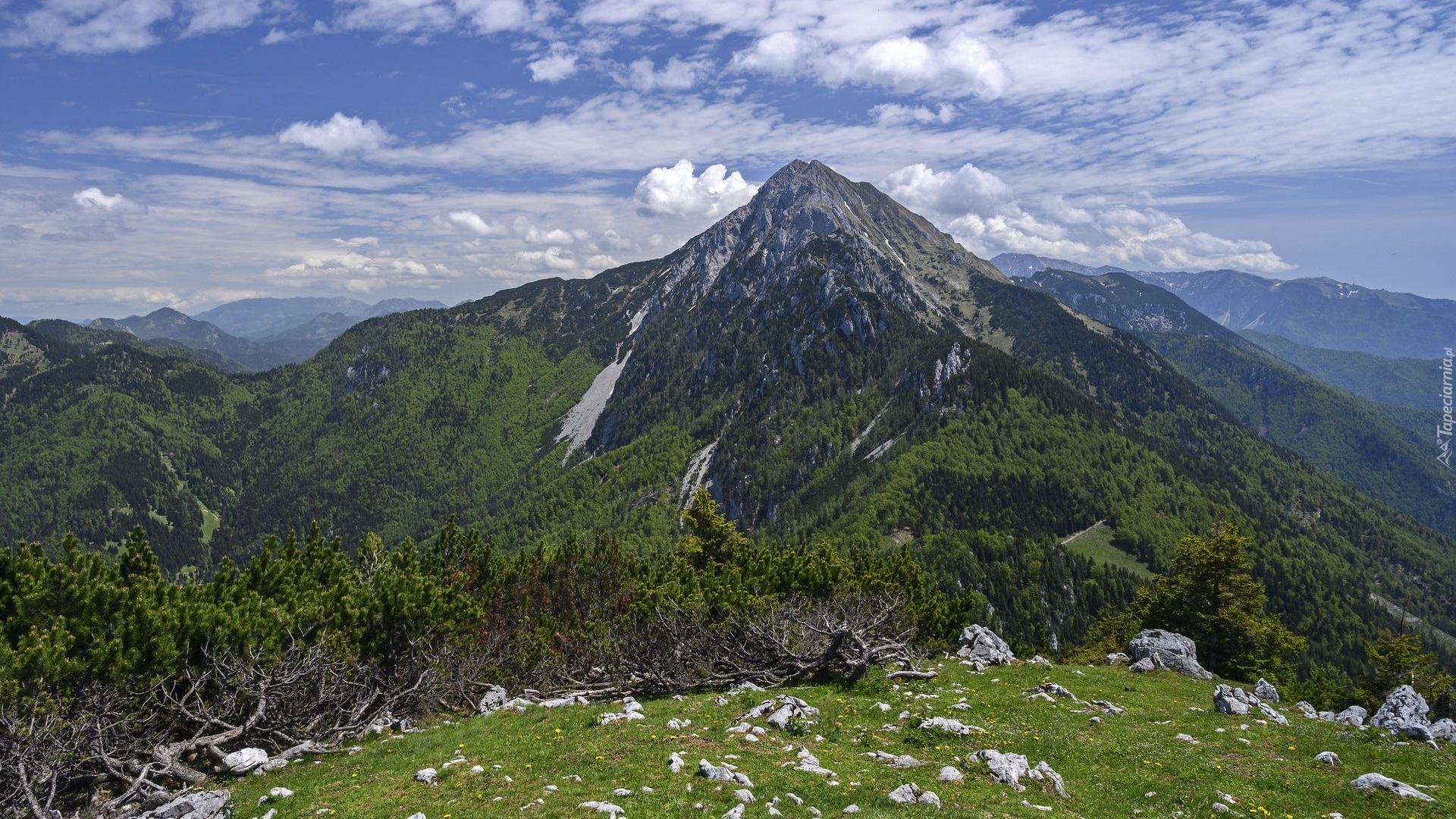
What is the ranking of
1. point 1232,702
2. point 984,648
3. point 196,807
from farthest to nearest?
point 984,648
point 1232,702
point 196,807

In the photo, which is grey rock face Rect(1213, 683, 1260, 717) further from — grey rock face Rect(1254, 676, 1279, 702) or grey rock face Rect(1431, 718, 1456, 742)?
grey rock face Rect(1254, 676, 1279, 702)

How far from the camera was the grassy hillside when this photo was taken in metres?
16.3

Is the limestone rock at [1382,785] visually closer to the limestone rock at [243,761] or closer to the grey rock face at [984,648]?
the grey rock face at [984,648]

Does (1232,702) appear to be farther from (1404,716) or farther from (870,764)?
(870,764)

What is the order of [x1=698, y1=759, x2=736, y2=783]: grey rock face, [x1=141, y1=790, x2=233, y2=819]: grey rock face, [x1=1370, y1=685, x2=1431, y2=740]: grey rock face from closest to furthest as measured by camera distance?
[x1=141, y1=790, x2=233, y2=819]: grey rock face, [x1=698, y1=759, x2=736, y2=783]: grey rock face, [x1=1370, y1=685, x2=1431, y2=740]: grey rock face

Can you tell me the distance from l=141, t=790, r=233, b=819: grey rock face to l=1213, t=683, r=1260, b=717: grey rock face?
1424 inches

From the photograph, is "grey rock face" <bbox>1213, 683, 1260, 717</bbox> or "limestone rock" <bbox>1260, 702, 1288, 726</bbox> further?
"grey rock face" <bbox>1213, 683, 1260, 717</bbox>

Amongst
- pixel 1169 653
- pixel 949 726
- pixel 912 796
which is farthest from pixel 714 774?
pixel 1169 653

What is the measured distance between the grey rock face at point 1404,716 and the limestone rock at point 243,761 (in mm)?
40747

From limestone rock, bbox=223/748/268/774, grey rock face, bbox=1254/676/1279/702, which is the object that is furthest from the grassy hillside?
grey rock face, bbox=1254/676/1279/702

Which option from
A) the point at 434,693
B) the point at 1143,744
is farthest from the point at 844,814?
the point at 434,693

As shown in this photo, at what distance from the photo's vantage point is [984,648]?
4397 cm

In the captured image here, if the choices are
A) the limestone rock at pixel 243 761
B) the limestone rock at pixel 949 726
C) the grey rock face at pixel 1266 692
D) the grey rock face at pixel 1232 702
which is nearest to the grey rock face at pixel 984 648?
the grey rock face at pixel 1266 692

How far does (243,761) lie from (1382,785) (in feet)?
116
